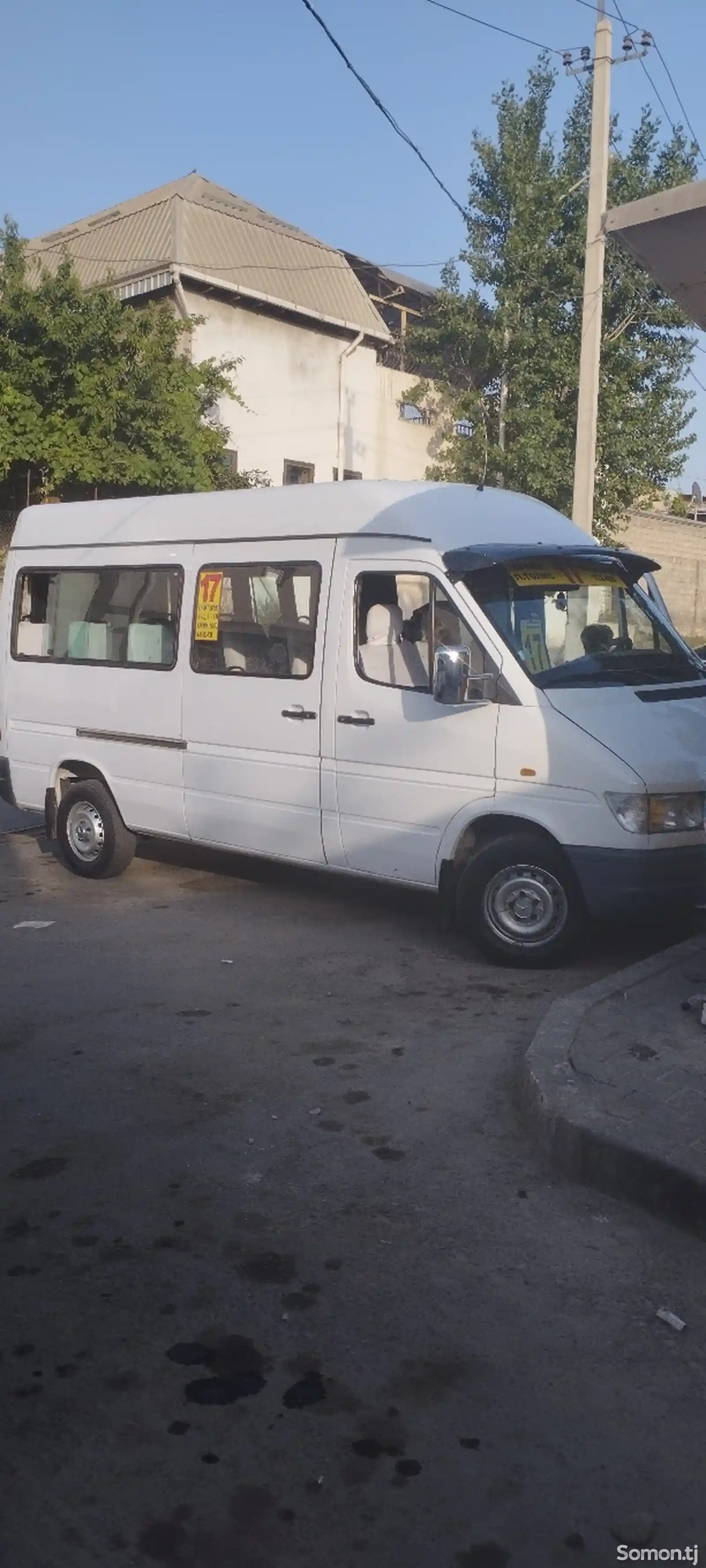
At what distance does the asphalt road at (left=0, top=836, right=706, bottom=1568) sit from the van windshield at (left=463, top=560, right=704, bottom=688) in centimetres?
168

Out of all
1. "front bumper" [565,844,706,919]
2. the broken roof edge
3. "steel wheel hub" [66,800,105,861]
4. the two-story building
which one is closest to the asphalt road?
"front bumper" [565,844,706,919]

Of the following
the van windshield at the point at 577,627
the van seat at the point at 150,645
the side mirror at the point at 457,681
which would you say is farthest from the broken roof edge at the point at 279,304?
the side mirror at the point at 457,681

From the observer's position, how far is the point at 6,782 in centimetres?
949

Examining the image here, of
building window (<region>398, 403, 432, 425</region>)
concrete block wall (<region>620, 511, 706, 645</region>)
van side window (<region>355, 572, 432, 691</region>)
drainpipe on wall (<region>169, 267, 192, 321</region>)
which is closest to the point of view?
van side window (<region>355, 572, 432, 691</region>)

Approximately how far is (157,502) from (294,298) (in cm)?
1638

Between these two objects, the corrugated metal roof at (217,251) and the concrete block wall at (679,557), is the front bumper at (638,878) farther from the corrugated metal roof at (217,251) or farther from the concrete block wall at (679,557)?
the concrete block wall at (679,557)

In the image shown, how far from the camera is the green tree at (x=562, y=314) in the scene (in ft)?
73.6

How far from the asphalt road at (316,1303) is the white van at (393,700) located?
0.85m

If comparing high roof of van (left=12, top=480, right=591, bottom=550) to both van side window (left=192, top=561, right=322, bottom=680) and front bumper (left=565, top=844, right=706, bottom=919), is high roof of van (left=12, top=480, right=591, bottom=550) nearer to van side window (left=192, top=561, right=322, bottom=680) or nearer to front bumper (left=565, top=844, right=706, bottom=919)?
van side window (left=192, top=561, right=322, bottom=680)

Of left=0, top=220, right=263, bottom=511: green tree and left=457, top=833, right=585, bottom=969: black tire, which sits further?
left=0, top=220, right=263, bottom=511: green tree

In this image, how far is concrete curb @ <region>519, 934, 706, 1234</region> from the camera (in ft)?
13.0

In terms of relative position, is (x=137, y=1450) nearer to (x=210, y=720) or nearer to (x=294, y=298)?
(x=210, y=720)

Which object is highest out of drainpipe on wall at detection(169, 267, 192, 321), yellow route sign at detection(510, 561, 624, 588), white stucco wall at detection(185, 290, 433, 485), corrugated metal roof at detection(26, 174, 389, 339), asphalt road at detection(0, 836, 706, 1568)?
corrugated metal roof at detection(26, 174, 389, 339)

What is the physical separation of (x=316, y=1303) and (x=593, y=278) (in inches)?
501
